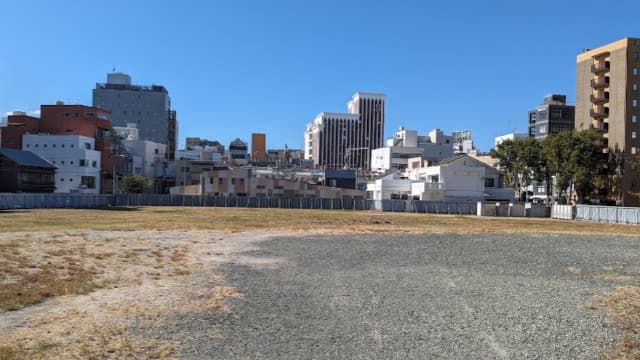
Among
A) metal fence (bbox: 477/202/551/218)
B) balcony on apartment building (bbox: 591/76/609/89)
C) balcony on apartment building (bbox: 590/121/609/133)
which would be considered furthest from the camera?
balcony on apartment building (bbox: 591/76/609/89)

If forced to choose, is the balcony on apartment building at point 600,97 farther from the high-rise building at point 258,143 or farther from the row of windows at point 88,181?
the high-rise building at point 258,143

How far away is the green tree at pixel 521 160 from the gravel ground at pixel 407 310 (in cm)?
6644

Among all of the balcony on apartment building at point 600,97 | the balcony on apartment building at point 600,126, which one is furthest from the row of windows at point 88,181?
the balcony on apartment building at point 600,97

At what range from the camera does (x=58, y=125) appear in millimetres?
105062

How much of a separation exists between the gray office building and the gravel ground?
15837 centimetres

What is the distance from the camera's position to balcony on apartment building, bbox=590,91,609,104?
102 metres

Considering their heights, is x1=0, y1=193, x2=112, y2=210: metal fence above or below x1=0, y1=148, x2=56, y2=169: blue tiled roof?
below

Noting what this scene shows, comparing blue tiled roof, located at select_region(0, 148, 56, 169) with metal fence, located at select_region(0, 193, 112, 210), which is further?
blue tiled roof, located at select_region(0, 148, 56, 169)

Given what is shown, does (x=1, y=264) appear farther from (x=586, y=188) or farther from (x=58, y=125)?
(x=58, y=125)

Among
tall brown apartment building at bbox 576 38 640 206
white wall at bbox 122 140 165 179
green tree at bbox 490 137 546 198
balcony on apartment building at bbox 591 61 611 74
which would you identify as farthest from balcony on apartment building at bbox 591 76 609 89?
white wall at bbox 122 140 165 179

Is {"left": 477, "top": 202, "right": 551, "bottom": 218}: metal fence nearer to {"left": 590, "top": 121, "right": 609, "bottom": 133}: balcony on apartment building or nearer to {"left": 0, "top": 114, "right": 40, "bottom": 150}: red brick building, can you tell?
{"left": 590, "top": 121, "right": 609, "bottom": 133}: balcony on apartment building

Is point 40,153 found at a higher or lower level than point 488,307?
higher

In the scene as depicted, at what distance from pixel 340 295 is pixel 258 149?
18429cm

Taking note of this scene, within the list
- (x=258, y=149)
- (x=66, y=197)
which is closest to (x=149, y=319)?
(x=66, y=197)
